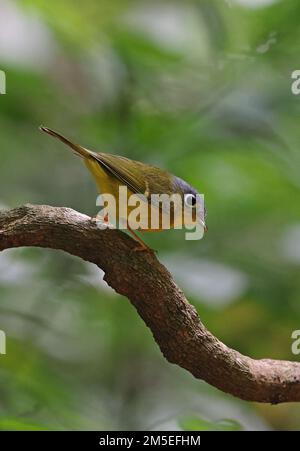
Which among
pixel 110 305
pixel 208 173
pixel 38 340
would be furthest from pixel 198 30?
pixel 38 340

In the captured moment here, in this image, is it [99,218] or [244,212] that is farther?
[244,212]

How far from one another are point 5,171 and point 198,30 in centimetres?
52

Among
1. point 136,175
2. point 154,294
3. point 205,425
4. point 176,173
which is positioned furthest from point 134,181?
point 205,425

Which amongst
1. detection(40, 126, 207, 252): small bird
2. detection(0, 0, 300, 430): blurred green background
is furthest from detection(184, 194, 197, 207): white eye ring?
detection(0, 0, 300, 430): blurred green background

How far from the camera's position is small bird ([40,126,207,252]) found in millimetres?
978

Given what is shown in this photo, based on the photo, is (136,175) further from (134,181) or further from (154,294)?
(154,294)

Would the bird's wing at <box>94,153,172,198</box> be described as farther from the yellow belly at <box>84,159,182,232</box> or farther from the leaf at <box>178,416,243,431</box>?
the leaf at <box>178,416,243,431</box>

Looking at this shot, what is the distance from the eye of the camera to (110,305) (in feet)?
4.60

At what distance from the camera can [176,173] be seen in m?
1.30

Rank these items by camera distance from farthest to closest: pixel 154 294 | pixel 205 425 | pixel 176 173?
pixel 176 173
pixel 205 425
pixel 154 294

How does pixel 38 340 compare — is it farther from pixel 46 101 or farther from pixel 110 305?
pixel 46 101

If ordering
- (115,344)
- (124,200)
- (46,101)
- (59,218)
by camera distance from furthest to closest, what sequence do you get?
1. (46,101)
2. (115,344)
3. (124,200)
4. (59,218)

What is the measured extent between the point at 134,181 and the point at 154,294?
0.17 metres

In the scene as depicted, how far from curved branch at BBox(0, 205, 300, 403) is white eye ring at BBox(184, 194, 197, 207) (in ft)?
0.32
